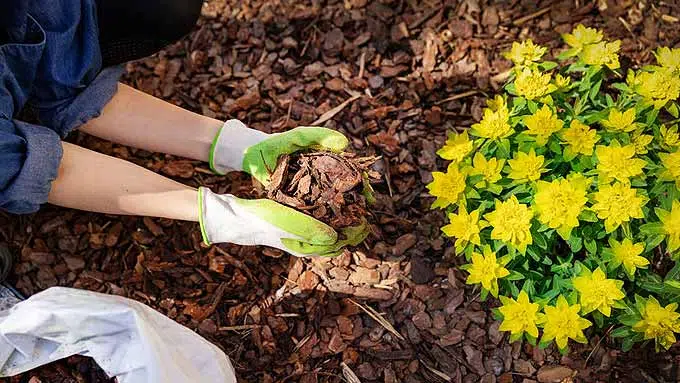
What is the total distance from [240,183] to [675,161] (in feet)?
3.38

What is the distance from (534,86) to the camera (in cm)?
164

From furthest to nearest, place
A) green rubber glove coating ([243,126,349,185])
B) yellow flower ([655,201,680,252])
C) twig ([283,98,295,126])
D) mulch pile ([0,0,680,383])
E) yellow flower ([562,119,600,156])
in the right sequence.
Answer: twig ([283,98,295,126]) < mulch pile ([0,0,680,383]) < green rubber glove coating ([243,126,349,185]) < yellow flower ([562,119,600,156]) < yellow flower ([655,201,680,252])

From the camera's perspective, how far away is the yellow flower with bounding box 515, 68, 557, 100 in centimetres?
164

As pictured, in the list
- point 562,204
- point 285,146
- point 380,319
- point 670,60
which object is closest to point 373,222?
point 380,319

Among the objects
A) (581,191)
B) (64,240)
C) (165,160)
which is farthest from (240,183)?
(581,191)

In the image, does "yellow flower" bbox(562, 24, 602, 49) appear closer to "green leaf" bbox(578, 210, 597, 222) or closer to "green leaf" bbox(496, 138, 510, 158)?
"green leaf" bbox(496, 138, 510, 158)

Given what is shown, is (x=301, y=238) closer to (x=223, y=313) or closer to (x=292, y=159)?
(x=292, y=159)

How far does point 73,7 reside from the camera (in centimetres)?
166

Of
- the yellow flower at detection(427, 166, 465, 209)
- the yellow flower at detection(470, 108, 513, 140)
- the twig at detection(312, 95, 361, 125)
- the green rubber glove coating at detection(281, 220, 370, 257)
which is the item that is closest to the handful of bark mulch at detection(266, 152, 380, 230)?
the green rubber glove coating at detection(281, 220, 370, 257)

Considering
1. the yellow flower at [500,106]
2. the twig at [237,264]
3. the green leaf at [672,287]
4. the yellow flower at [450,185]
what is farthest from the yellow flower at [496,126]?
the twig at [237,264]

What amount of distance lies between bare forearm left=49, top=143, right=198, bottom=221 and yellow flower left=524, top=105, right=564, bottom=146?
0.75 m

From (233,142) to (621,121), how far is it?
876 mm

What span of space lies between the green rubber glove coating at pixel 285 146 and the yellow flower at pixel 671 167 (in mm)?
665

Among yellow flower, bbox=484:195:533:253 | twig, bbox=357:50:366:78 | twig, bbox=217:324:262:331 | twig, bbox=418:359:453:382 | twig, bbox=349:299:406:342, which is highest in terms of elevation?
twig, bbox=357:50:366:78
